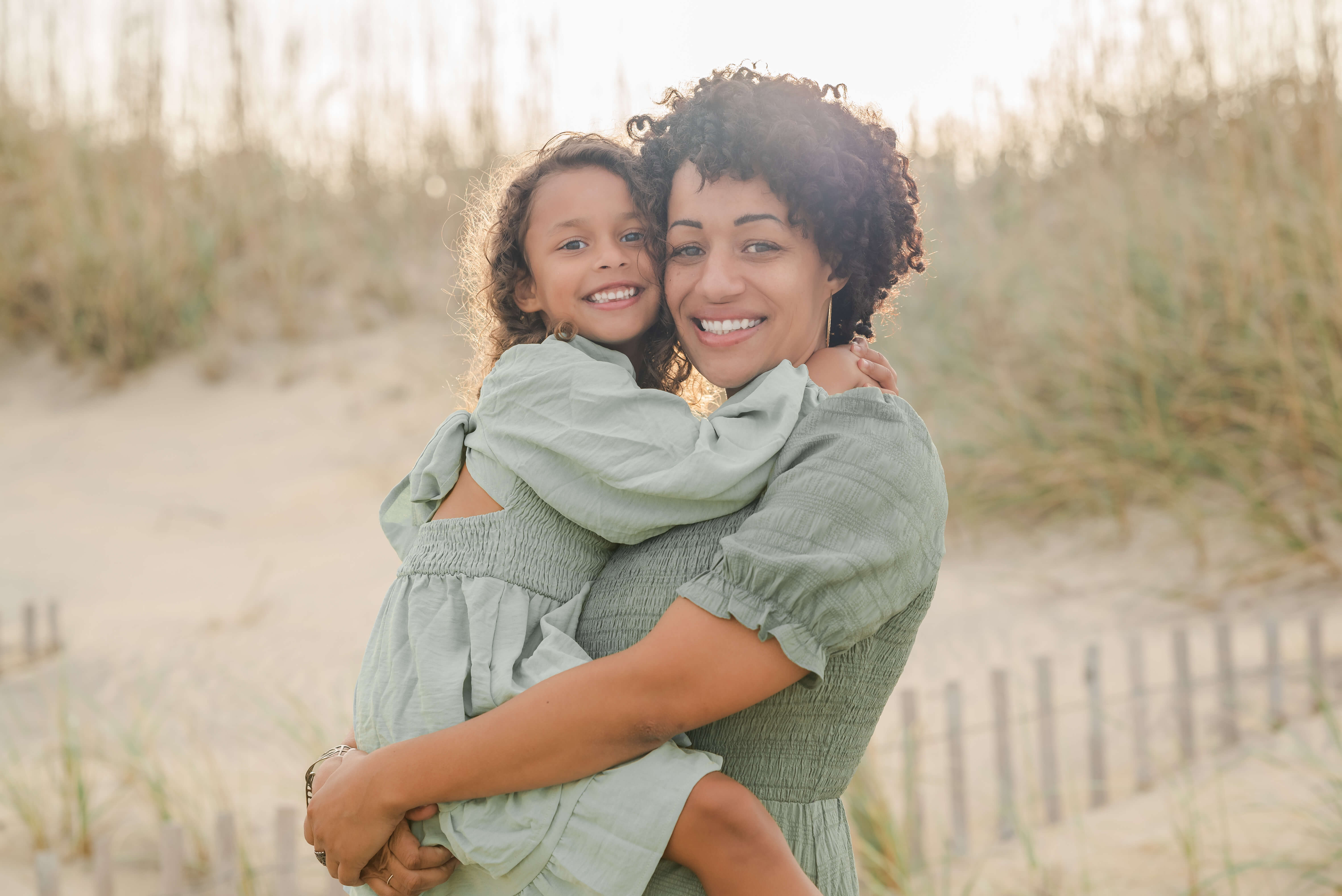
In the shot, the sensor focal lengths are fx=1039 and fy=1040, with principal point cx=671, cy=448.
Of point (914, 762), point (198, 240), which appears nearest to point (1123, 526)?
point (914, 762)

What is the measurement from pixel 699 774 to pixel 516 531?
0.48 meters

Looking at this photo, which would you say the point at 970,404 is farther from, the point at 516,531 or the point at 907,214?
the point at 516,531

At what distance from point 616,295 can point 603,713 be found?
0.92 metres

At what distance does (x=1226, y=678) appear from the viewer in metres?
4.20

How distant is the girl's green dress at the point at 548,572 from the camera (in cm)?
140

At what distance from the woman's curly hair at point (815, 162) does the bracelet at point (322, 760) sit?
1.09 m

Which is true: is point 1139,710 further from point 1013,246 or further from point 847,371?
point 1013,246

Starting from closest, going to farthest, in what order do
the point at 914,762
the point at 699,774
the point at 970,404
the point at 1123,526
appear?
the point at 699,774
the point at 914,762
the point at 1123,526
the point at 970,404

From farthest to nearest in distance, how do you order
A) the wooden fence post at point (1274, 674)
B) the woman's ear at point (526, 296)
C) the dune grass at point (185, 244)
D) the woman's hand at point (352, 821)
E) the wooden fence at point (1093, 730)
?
the dune grass at point (185, 244), the wooden fence post at point (1274, 674), the wooden fence at point (1093, 730), the woman's ear at point (526, 296), the woman's hand at point (352, 821)

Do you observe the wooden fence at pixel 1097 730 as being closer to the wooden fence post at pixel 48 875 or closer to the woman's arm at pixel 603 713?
the woman's arm at pixel 603 713

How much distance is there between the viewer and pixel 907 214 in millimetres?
1854

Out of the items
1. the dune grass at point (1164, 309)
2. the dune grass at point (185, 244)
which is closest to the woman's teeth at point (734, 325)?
the dune grass at point (1164, 309)

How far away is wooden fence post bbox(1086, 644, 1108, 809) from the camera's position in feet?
13.1

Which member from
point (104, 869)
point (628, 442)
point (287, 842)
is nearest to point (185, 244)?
point (104, 869)
